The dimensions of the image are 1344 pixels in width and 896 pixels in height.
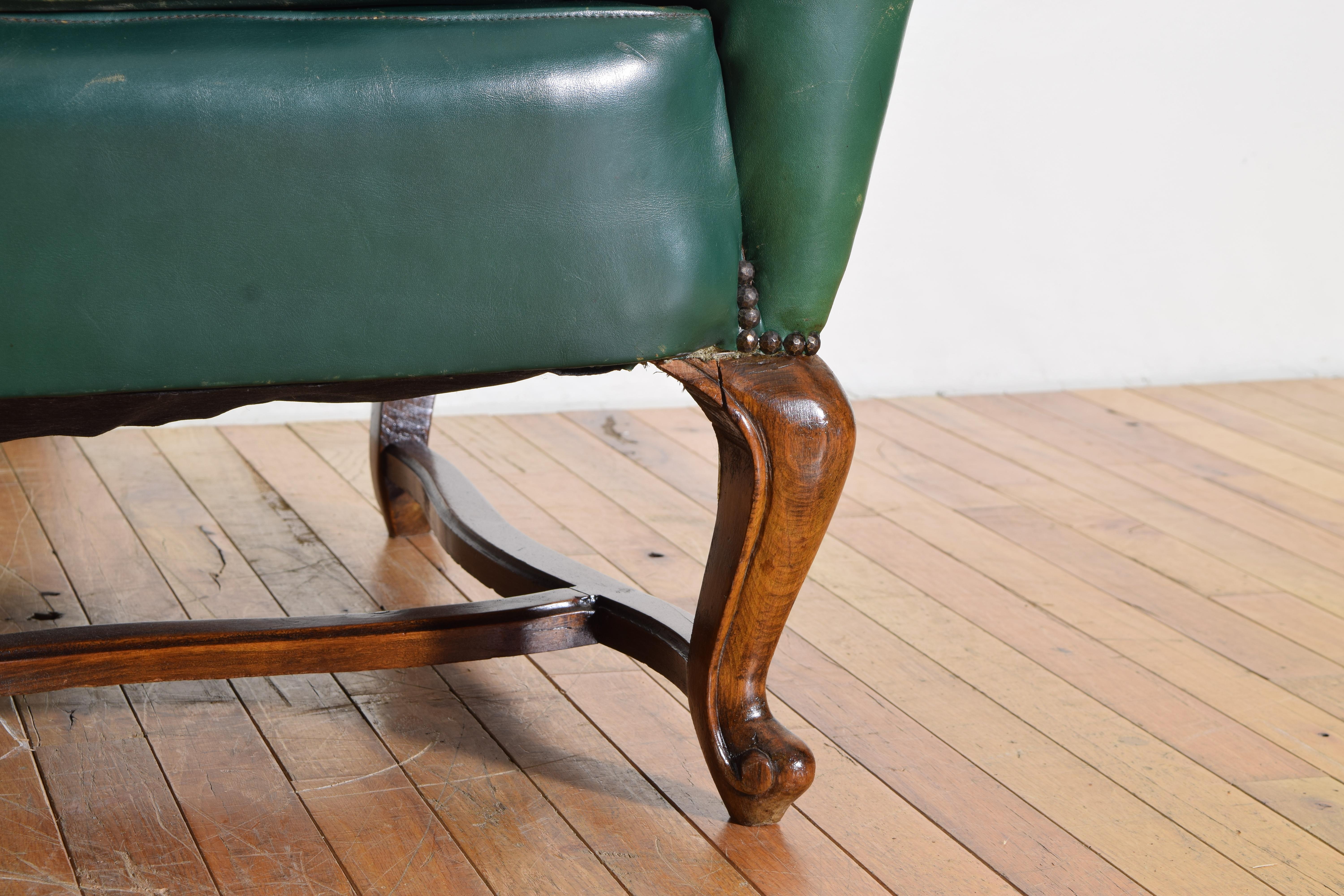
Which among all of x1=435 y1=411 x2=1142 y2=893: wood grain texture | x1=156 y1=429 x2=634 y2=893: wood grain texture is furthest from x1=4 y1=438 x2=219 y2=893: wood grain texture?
x1=435 y1=411 x2=1142 y2=893: wood grain texture

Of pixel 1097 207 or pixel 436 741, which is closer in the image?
pixel 436 741

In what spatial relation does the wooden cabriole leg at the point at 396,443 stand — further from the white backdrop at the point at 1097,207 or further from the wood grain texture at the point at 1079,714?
the white backdrop at the point at 1097,207

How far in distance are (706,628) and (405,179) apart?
361 mm

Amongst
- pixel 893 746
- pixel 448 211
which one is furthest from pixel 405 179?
pixel 893 746

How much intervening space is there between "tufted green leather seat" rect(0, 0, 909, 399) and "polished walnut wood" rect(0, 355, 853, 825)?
0.08 meters

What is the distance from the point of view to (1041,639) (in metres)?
1.28

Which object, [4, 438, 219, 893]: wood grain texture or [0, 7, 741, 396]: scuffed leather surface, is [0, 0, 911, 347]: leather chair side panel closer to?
[0, 7, 741, 396]: scuffed leather surface

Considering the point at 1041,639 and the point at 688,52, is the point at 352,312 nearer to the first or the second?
the point at 688,52

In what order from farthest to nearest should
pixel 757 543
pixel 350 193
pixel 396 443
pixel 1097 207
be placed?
pixel 1097 207
pixel 396 443
pixel 757 543
pixel 350 193

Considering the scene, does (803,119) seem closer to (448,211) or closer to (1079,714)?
(448,211)

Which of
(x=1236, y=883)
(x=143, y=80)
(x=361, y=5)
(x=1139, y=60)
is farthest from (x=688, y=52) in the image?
(x=1139, y=60)

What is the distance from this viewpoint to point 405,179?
0.70 m

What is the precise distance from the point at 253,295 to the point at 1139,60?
203 cm

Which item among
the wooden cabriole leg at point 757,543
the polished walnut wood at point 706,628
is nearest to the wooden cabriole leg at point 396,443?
the polished walnut wood at point 706,628
